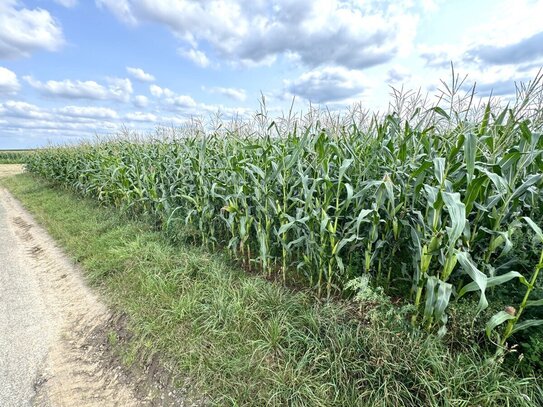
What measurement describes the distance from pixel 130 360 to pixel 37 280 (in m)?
2.81

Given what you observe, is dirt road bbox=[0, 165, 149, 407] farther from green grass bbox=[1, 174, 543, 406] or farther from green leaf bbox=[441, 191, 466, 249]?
green leaf bbox=[441, 191, 466, 249]

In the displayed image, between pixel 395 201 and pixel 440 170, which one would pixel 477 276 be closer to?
pixel 440 170

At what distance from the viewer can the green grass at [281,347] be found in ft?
6.34

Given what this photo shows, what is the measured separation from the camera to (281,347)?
239 cm

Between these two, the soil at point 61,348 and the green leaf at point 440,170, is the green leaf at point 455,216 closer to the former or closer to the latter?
the green leaf at point 440,170

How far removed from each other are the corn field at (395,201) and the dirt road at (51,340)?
169cm

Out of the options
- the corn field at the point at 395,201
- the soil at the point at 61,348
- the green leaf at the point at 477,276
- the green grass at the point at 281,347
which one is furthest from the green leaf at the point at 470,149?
the soil at the point at 61,348

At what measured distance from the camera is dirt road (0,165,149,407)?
242cm

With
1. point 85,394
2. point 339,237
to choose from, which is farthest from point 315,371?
point 85,394

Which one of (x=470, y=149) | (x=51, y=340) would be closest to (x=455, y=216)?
(x=470, y=149)

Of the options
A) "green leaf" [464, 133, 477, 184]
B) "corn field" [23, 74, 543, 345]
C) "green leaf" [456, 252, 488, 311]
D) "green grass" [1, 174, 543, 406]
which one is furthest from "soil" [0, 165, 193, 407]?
"green leaf" [464, 133, 477, 184]

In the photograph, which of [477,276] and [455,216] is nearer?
[477,276]

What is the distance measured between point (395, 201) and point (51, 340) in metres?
3.78

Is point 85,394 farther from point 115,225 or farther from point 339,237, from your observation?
point 115,225
